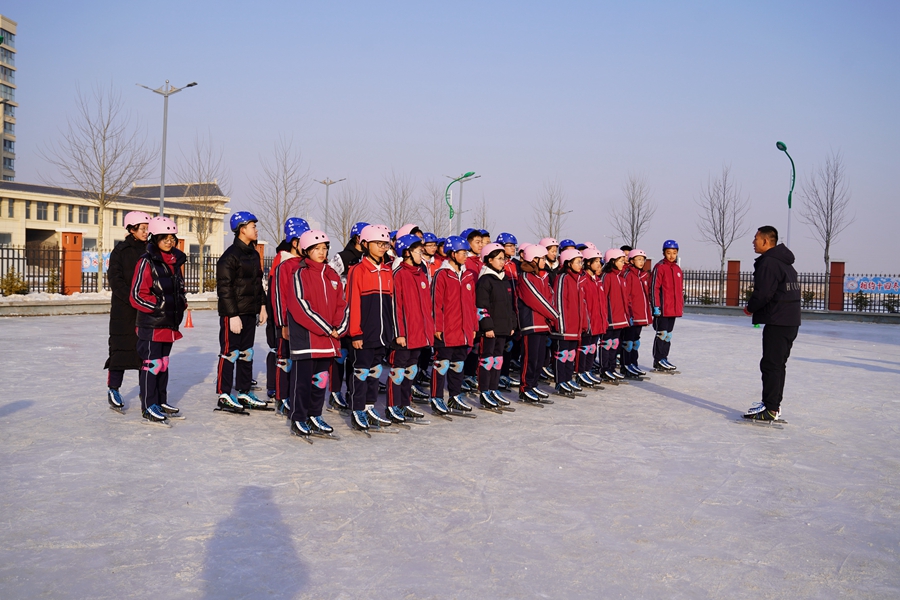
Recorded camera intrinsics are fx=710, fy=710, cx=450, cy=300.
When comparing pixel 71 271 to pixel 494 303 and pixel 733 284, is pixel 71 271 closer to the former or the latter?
pixel 494 303

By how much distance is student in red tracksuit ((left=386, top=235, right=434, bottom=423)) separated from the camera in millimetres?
7570

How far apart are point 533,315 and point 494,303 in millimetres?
701

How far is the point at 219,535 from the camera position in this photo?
4.37 meters

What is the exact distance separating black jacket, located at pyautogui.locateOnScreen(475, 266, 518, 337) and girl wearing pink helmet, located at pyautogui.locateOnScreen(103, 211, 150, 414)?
3.88 meters

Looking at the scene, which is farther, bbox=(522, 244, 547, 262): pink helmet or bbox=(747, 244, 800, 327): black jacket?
bbox=(522, 244, 547, 262): pink helmet

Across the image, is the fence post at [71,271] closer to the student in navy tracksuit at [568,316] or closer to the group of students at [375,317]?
the group of students at [375,317]

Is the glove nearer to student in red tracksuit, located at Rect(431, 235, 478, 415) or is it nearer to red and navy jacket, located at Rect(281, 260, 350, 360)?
red and navy jacket, located at Rect(281, 260, 350, 360)

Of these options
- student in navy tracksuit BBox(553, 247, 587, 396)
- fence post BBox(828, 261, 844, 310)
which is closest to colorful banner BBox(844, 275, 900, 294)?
fence post BBox(828, 261, 844, 310)

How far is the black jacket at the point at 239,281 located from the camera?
7.86 meters

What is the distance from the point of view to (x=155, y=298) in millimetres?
7293

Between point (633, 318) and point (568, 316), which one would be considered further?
point (633, 318)

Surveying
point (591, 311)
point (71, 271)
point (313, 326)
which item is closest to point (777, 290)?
point (591, 311)

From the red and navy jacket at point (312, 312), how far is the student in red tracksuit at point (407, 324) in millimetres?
915

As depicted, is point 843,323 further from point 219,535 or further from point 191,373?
point 219,535
